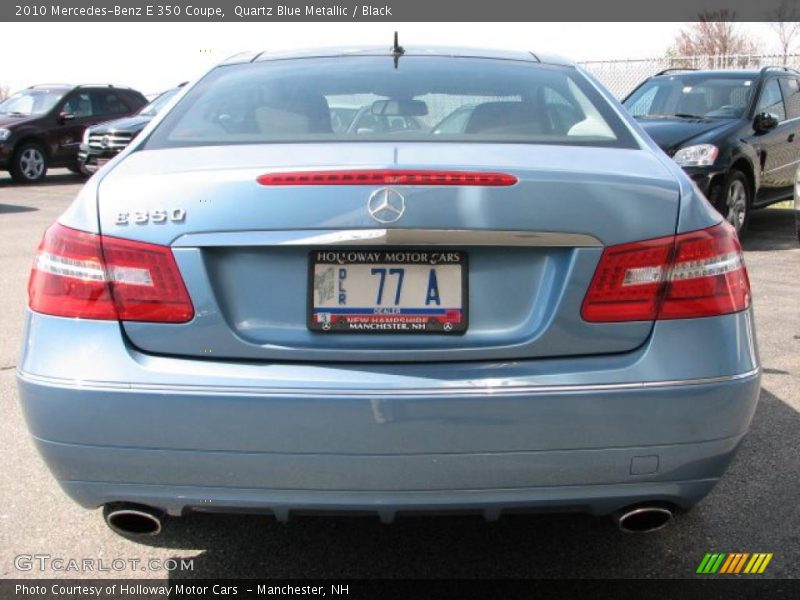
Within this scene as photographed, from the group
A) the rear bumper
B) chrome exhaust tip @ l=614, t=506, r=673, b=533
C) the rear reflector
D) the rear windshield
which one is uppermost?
the rear windshield

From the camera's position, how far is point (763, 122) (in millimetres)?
9680

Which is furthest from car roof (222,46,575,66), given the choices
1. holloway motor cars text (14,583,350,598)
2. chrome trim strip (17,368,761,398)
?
holloway motor cars text (14,583,350,598)

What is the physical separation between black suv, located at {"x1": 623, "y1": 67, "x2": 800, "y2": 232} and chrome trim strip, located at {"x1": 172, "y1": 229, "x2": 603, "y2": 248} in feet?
22.8

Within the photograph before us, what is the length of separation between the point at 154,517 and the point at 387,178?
1105 millimetres

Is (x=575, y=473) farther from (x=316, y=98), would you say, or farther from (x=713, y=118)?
(x=713, y=118)

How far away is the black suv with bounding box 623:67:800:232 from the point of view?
908 centimetres

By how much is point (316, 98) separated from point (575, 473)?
151 centimetres

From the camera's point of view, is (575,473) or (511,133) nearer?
(575,473)

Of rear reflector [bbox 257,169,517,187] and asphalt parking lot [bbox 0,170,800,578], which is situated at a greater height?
rear reflector [bbox 257,169,517,187]

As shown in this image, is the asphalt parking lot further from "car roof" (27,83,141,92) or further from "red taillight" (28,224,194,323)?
"car roof" (27,83,141,92)

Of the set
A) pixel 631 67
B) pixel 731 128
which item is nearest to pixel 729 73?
pixel 731 128

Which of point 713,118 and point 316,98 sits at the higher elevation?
point 316,98

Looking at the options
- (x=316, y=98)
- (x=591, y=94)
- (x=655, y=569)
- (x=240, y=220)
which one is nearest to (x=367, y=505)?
(x=240, y=220)

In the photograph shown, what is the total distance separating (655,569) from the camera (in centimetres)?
302
